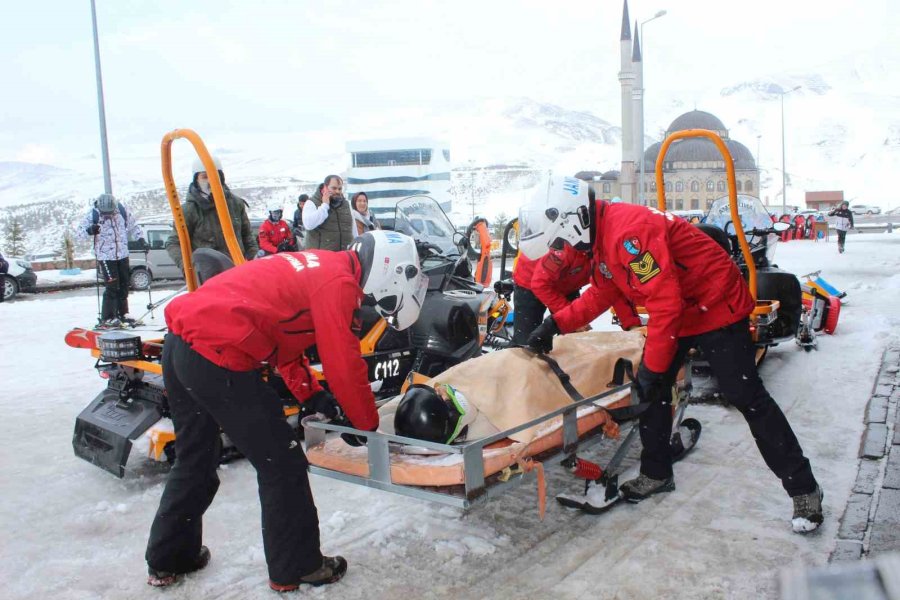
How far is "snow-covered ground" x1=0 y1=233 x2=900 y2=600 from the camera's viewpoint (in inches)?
129

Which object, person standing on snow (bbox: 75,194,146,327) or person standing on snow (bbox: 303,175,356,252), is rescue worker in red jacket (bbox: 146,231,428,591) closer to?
person standing on snow (bbox: 303,175,356,252)

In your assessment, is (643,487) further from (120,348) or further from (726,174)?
(120,348)

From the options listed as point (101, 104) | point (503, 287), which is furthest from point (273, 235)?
point (101, 104)

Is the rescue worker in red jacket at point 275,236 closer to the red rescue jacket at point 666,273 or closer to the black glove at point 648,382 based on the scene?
the red rescue jacket at point 666,273

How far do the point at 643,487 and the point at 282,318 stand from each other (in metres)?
2.29

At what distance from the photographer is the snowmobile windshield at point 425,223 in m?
6.71

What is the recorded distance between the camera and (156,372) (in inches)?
174

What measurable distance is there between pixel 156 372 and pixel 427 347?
5.91ft

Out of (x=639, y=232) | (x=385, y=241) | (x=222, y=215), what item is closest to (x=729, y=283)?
(x=639, y=232)

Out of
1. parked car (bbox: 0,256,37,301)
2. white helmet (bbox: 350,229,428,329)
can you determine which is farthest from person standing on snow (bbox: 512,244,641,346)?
parked car (bbox: 0,256,37,301)

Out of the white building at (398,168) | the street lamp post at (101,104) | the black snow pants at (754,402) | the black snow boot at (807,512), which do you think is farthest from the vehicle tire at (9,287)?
the white building at (398,168)

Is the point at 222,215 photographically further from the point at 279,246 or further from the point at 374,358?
the point at 279,246

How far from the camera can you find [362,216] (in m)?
8.73

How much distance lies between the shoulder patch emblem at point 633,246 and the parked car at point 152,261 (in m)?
15.3
